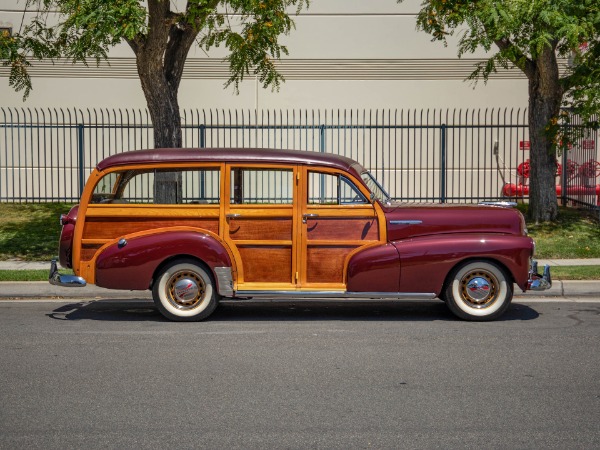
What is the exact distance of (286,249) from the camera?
31.7 ft

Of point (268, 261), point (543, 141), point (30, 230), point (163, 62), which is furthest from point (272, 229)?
point (543, 141)

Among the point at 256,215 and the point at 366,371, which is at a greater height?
the point at 256,215

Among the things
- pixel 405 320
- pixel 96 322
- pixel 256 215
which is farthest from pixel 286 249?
pixel 96 322

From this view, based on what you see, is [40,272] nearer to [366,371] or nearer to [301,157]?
[301,157]

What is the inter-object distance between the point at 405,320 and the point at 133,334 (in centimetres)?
287

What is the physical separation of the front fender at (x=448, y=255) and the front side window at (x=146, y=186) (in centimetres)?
211

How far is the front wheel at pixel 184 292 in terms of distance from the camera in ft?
31.6

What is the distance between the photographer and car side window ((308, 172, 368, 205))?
963 centimetres

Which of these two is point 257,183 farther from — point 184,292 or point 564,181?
point 564,181

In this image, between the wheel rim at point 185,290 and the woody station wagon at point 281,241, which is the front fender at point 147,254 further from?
the wheel rim at point 185,290

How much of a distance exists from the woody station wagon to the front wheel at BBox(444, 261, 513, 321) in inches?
0.4

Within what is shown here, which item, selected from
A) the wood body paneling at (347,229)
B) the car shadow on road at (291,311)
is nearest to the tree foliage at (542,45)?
the car shadow on road at (291,311)

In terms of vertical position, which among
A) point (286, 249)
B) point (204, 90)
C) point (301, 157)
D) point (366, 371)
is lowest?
point (366, 371)

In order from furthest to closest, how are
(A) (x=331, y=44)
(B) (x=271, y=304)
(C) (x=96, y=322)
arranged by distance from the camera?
(A) (x=331, y=44), (B) (x=271, y=304), (C) (x=96, y=322)
